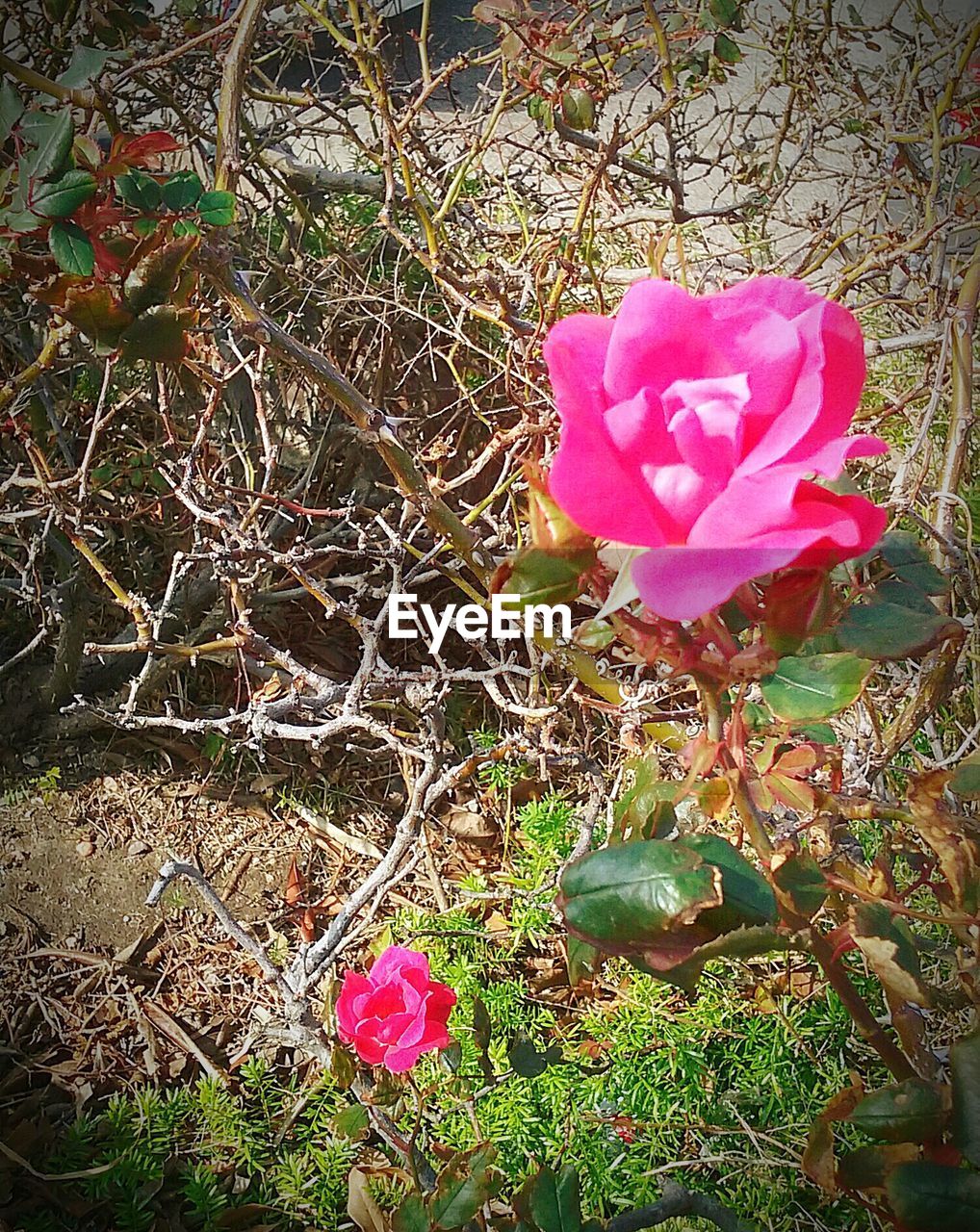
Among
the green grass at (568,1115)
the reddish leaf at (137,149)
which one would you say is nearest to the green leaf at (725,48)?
the reddish leaf at (137,149)

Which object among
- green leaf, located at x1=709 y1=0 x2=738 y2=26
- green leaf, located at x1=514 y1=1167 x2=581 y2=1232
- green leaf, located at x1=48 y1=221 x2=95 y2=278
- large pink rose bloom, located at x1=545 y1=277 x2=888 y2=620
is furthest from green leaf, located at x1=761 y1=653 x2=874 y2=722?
green leaf, located at x1=709 y1=0 x2=738 y2=26

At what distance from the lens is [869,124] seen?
1188 millimetres

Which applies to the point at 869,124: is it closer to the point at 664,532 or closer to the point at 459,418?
the point at 459,418

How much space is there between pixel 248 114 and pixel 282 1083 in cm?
127

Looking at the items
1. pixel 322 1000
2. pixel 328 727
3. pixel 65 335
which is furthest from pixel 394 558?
pixel 322 1000

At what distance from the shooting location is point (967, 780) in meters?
0.39

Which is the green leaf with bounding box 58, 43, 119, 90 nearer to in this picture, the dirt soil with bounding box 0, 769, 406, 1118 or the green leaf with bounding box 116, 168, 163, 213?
the green leaf with bounding box 116, 168, 163, 213

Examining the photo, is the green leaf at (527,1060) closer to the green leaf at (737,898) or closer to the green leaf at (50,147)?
the green leaf at (737,898)

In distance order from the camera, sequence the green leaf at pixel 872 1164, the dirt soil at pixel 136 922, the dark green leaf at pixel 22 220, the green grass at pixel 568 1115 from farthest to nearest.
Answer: the dirt soil at pixel 136 922 → the green grass at pixel 568 1115 → the dark green leaf at pixel 22 220 → the green leaf at pixel 872 1164

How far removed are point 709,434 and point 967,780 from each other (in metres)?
0.23

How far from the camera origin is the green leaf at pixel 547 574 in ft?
0.86

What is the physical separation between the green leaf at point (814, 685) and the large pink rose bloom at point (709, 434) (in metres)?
0.10

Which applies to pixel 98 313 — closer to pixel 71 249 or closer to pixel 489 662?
pixel 71 249

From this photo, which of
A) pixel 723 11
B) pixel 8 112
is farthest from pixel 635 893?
pixel 723 11
